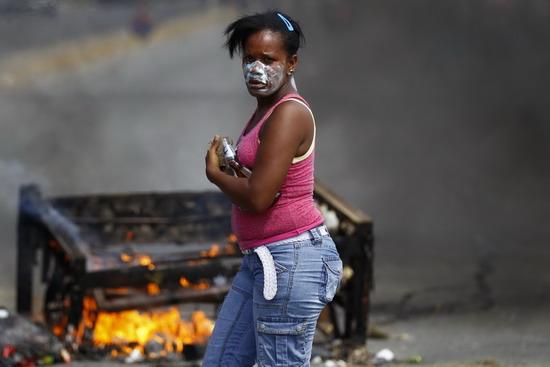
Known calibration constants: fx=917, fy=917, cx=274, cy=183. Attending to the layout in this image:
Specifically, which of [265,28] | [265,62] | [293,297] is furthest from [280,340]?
[265,28]

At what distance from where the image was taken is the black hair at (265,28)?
3123 mm

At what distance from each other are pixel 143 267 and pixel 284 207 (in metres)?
3.03

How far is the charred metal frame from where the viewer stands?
5.95m

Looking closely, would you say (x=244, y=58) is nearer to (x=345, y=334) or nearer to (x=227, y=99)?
(x=345, y=334)

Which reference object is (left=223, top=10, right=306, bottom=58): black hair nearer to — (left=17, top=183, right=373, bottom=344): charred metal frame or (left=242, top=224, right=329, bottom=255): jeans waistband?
(left=242, top=224, right=329, bottom=255): jeans waistband

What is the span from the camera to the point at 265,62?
313cm

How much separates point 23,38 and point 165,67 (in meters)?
6.73

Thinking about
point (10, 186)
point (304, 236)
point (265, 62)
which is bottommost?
point (304, 236)

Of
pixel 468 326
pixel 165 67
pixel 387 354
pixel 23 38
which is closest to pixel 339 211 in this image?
pixel 387 354

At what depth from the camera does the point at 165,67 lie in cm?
2527

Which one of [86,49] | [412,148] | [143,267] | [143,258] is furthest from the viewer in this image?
[86,49]

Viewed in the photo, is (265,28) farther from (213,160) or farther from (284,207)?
(284,207)

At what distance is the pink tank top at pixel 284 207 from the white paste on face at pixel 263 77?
0.07m

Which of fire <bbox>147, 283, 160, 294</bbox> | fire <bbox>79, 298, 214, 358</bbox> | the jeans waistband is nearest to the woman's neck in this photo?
the jeans waistband
